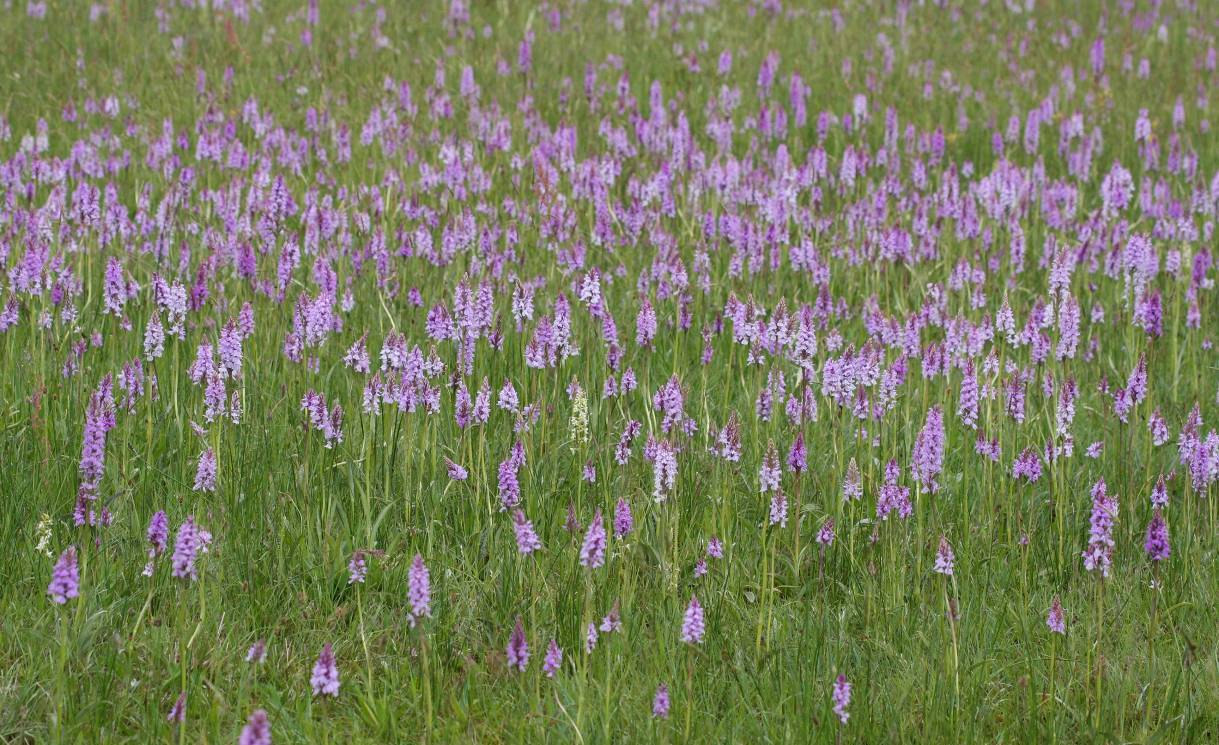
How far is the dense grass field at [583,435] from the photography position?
3105 millimetres

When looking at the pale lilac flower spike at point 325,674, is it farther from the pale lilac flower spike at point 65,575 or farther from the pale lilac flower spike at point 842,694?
the pale lilac flower spike at point 842,694

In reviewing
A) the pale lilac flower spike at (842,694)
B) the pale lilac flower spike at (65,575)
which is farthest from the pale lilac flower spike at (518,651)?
the pale lilac flower spike at (65,575)

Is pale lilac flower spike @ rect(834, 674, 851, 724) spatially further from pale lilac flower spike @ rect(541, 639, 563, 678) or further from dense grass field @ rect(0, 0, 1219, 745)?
pale lilac flower spike @ rect(541, 639, 563, 678)

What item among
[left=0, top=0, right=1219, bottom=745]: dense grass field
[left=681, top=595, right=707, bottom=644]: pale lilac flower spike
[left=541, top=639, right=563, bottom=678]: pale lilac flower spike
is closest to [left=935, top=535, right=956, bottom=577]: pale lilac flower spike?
[left=0, top=0, right=1219, bottom=745]: dense grass field

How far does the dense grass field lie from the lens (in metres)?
3.11

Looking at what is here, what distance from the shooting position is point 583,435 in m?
4.06

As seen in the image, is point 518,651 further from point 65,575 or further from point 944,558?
point 944,558

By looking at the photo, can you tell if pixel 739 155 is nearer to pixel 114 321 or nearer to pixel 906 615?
pixel 114 321

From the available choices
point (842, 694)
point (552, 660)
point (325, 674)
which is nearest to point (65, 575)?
point (325, 674)

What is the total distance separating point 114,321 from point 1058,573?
10.6ft

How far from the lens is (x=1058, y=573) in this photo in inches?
153

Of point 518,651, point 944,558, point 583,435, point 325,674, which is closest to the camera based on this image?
point 325,674

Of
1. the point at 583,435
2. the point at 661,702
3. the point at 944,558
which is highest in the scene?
the point at 583,435

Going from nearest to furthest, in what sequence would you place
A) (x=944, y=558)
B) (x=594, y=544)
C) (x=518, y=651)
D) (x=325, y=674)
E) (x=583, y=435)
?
(x=325, y=674), (x=518, y=651), (x=594, y=544), (x=944, y=558), (x=583, y=435)
